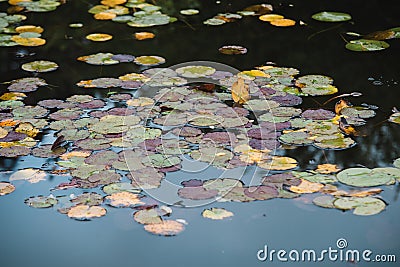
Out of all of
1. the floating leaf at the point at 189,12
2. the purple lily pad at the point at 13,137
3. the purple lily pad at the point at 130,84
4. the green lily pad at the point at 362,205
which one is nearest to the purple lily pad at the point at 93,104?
the purple lily pad at the point at 130,84

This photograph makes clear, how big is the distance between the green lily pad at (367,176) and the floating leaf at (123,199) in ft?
2.06

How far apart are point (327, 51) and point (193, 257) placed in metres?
1.59

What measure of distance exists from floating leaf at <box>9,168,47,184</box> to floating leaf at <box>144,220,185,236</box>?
444mm

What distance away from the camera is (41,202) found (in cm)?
189

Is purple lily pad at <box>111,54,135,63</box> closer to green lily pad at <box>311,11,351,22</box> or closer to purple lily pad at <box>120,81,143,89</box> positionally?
purple lily pad at <box>120,81,143,89</box>

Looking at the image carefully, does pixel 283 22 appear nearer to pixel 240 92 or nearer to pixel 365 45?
pixel 365 45

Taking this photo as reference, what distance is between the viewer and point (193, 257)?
5.49ft

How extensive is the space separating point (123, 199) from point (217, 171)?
320 millimetres

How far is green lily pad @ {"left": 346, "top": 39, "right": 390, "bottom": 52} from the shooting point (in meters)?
2.96

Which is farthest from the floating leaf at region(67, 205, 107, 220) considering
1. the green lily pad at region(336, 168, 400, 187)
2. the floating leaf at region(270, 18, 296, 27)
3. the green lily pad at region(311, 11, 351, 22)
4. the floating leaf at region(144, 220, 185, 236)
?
the green lily pad at region(311, 11, 351, 22)

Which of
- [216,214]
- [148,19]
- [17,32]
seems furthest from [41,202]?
[148,19]

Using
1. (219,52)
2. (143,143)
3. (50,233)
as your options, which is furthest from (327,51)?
(50,233)

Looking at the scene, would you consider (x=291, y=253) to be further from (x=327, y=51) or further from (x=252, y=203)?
(x=327, y=51)

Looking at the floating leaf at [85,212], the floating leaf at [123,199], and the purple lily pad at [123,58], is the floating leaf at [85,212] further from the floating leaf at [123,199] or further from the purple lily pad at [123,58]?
the purple lily pad at [123,58]
